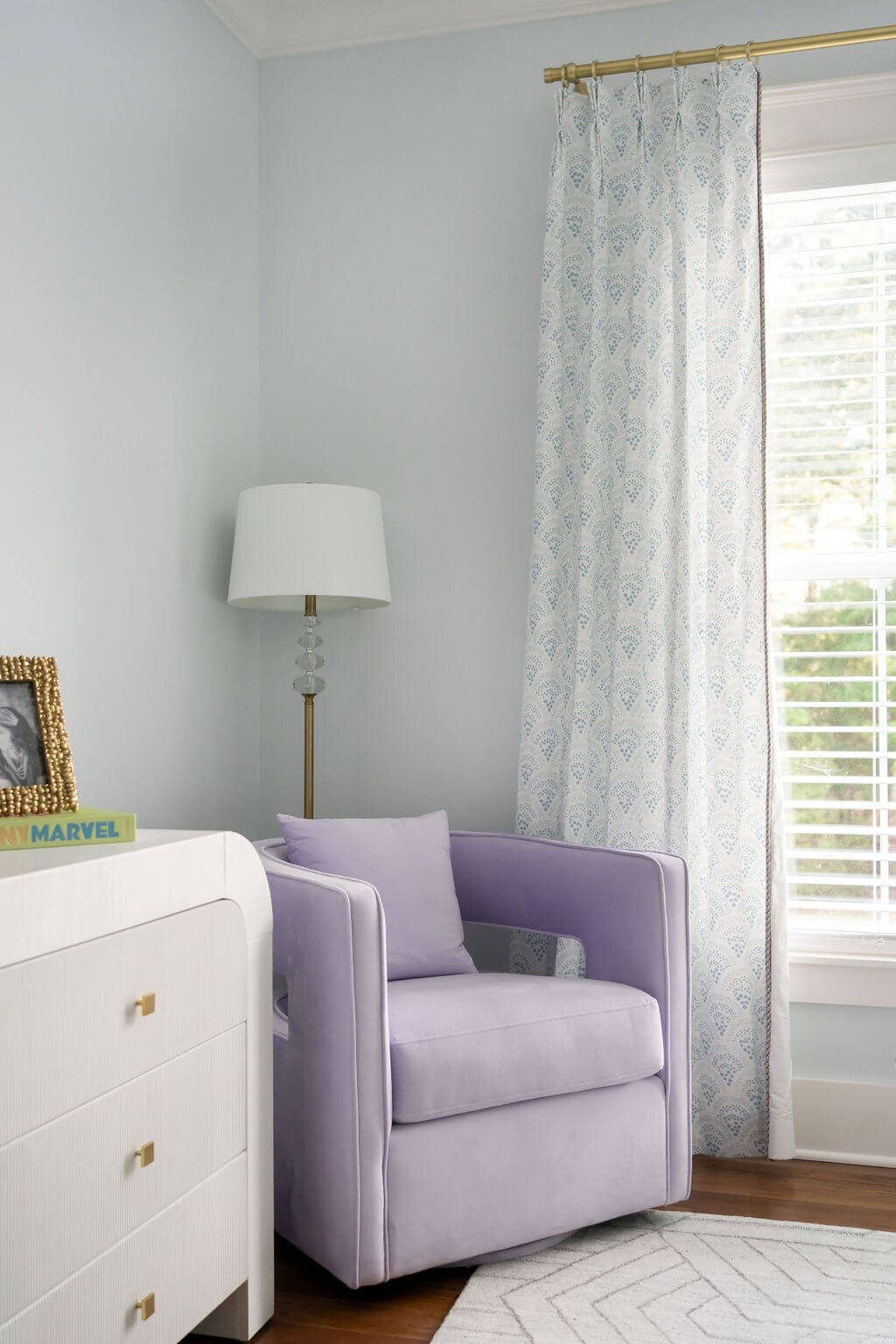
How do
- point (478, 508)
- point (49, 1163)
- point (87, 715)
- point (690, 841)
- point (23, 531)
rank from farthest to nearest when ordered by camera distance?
1. point (478, 508)
2. point (690, 841)
3. point (87, 715)
4. point (23, 531)
5. point (49, 1163)

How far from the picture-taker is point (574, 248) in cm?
277

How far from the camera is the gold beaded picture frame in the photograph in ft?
5.32

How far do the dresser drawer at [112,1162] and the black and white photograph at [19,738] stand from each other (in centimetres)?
46

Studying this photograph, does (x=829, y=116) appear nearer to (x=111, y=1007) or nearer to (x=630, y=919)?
(x=630, y=919)

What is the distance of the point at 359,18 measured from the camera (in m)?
3.01

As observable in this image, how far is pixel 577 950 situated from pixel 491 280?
1728 millimetres

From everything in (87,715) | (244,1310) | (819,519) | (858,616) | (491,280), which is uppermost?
(491,280)

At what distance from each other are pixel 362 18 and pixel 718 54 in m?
0.99

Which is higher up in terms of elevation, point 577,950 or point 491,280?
point 491,280

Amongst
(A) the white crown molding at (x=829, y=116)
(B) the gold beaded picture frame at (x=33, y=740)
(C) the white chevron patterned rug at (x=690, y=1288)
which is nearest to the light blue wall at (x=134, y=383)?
(B) the gold beaded picture frame at (x=33, y=740)

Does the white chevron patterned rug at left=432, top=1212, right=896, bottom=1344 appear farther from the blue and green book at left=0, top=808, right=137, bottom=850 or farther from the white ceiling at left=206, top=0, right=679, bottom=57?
the white ceiling at left=206, top=0, right=679, bottom=57

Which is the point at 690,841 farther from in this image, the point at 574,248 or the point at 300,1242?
the point at 574,248

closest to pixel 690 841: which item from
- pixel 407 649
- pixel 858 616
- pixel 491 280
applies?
pixel 858 616

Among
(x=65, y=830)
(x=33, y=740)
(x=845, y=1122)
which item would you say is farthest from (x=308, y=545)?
(x=845, y=1122)
